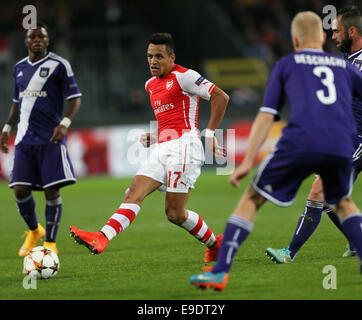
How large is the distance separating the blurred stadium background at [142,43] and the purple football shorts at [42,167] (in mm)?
13073

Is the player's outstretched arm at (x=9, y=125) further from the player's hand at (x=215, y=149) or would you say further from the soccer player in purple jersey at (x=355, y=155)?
the soccer player in purple jersey at (x=355, y=155)

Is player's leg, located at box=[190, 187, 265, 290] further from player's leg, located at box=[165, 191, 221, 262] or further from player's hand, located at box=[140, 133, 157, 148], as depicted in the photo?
player's hand, located at box=[140, 133, 157, 148]

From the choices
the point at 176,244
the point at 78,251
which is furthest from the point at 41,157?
the point at 176,244

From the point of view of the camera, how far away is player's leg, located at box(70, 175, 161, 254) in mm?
5848

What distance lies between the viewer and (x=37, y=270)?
5.93 m

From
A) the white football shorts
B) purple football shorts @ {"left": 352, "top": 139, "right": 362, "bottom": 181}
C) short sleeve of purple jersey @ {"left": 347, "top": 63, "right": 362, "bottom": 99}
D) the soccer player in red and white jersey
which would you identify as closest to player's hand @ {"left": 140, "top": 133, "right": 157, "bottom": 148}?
the soccer player in red and white jersey

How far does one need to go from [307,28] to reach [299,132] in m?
0.75

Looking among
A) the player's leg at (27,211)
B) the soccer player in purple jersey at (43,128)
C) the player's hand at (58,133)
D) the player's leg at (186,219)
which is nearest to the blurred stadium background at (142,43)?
the player's leg at (27,211)

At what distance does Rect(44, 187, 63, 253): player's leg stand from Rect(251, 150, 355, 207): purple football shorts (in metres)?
3.12

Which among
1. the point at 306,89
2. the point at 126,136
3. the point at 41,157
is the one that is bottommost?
the point at 126,136

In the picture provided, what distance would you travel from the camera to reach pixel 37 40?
727 centimetres

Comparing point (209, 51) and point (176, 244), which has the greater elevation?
point (209, 51)

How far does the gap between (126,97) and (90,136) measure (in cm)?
291
